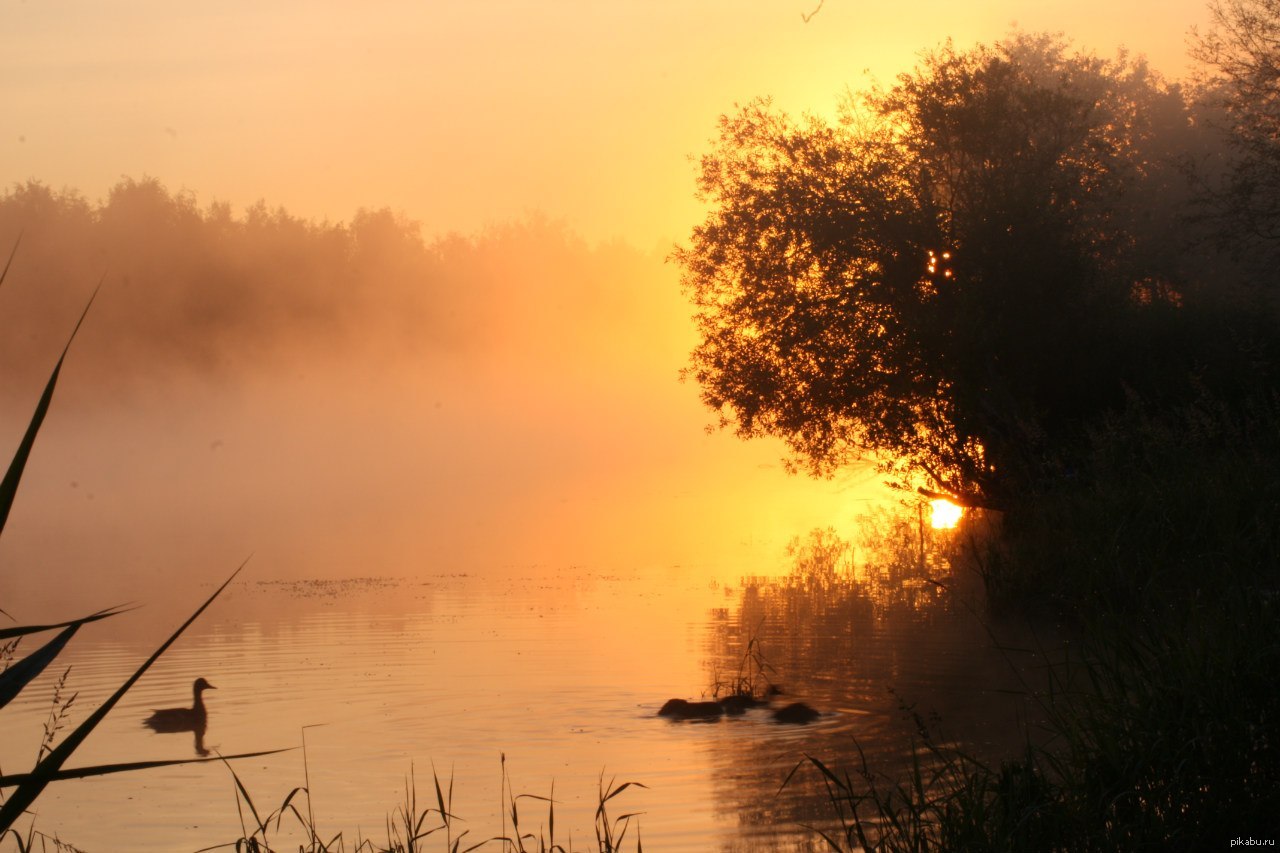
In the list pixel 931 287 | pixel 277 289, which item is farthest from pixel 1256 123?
pixel 277 289

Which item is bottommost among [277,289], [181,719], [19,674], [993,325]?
[181,719]

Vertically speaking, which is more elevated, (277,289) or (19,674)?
(277,289)

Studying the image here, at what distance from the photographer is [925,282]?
75.3 feet

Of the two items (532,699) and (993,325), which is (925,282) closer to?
(993,325)

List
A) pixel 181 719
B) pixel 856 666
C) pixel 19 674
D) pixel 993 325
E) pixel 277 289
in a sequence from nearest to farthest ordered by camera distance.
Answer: pixel 19 674, pixel 181 719, pixel 856 666, pixel 993 325, pixel 277 289

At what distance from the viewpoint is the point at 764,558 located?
24703mm

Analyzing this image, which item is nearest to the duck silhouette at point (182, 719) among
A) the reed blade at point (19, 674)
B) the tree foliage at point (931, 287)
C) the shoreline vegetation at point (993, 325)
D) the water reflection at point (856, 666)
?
the water reflection at point (856, 666)

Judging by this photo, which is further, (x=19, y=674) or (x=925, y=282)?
(x=925, y=282)

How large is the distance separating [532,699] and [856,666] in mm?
3826

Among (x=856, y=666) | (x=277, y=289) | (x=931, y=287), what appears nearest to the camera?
(x=856, y=666)

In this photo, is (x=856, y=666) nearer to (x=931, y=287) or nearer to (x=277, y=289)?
(x=931, y=287)

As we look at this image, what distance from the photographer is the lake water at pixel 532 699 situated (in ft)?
31.1

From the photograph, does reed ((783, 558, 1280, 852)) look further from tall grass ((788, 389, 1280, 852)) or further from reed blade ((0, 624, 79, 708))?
reed blade ((0, 624, 79, 708))

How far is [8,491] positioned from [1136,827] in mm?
4830
